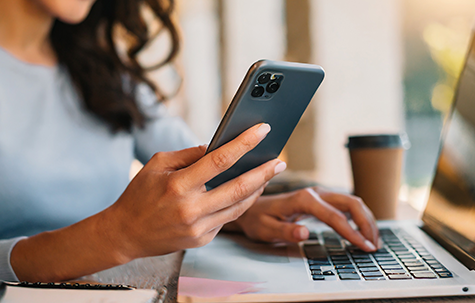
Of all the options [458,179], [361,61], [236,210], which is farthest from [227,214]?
[361,61]

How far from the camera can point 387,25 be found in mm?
2729

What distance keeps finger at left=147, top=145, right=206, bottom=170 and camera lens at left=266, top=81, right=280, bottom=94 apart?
10 cm

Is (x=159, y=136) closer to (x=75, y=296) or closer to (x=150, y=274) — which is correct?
(x=150, y=274)

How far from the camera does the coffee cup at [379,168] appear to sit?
0.65 metres

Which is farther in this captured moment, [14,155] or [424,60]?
[424,60]

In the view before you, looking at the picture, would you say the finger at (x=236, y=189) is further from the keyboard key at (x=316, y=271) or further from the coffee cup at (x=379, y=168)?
the coffee cup at (x=379, y=168)

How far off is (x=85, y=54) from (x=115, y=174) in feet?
1.08

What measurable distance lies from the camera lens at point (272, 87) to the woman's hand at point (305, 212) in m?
0.22

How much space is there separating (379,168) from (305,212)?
0.69ft

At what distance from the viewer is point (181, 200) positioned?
1.19 feet

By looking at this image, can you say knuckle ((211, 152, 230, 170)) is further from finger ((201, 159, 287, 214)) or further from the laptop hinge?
the laptop hinge

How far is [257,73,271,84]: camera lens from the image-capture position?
34 cm

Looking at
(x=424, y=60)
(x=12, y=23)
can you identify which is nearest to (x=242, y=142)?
(x=12, y=23)

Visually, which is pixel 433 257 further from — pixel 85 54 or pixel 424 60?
pixel 424 60
